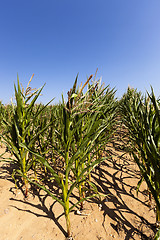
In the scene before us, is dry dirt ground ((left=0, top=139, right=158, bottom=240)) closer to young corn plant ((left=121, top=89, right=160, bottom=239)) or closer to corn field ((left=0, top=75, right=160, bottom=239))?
corn field ((left=0, top=75, right=160, bottom=239))

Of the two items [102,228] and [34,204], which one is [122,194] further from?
[34,204]

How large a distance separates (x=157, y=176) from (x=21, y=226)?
3.94 ft

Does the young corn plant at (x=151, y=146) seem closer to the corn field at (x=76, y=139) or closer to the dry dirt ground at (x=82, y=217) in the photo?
the corn field at (x=76, y=139)

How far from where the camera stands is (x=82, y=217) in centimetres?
113

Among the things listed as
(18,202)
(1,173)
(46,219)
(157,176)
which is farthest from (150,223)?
(1,173)

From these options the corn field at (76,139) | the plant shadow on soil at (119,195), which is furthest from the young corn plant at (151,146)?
the plant shadow on soil at (119,195)

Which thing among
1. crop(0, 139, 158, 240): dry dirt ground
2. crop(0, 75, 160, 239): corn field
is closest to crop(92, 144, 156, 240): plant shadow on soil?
crop(0, 139, 158, 240): dry dirt ground

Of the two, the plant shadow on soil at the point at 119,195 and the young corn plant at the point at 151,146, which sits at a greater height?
the young corn plant at the point at 151,146

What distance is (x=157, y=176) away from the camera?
0.79 m

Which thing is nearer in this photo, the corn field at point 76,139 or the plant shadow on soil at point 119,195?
the corn field at point 76,139

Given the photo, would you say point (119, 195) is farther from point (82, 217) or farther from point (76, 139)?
point (76, 139)

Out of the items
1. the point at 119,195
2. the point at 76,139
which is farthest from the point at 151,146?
the point at 119,195

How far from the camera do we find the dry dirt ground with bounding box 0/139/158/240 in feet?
3.19

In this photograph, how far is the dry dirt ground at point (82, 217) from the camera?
38.3 inches
